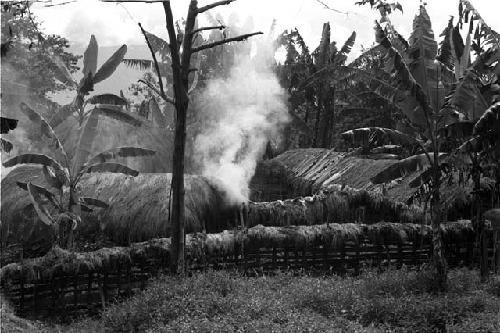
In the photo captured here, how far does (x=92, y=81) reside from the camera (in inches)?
471

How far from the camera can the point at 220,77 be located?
84.5ft

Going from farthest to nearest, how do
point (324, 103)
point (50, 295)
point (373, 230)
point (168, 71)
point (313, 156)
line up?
point (324, 103) → point (313, 156) → point (168, 71) → point (373, 230) → point (50, 295)

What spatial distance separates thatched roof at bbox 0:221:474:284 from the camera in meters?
8.50

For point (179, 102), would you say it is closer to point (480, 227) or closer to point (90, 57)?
A: point (90, 57)

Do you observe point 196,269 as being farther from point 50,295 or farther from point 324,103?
point 324,103

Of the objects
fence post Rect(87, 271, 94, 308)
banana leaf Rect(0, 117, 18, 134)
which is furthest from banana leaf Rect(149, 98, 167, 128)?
banana leaf Rect(0, 117, 18, 134)

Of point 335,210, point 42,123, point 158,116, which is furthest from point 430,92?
point 158,116

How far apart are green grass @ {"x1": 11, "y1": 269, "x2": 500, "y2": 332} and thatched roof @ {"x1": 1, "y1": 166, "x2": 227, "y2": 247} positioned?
9.59 feet

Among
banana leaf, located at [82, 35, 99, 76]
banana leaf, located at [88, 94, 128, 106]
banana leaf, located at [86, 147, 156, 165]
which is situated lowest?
banana leaf, located at [86, 147, 156, 165]

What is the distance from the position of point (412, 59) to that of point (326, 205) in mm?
3816

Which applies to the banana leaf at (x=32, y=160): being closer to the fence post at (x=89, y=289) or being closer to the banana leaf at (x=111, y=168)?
the banana leaf at (x=111, y=168)

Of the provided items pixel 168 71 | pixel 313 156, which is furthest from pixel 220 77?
pixel 168 71

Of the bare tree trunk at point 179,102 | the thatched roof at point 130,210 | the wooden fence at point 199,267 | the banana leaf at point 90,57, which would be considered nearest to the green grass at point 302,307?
the wooden fence at point 199,267

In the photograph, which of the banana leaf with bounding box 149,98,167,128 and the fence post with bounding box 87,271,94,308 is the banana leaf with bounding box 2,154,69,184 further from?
the banana leaf with bounding box 149,98,167,128
